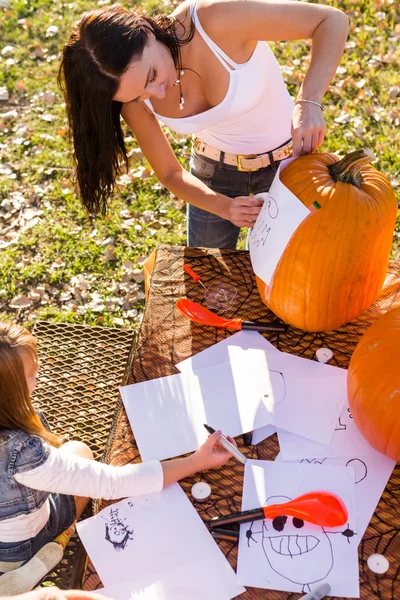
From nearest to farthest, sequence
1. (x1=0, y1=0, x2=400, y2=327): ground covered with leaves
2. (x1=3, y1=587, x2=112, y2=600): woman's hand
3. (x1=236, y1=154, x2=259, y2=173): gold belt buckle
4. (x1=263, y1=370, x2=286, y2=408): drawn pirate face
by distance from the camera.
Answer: (x1=3, y1=587, x2=112, y2=600): woman's hand < (x1=263, y1=370, x2=286, y2=408): drawn pirate face < (x1=236, y1=154, x2=259, y2=173): gold belt buckle < (x1=0, y1=0, x2=400, y2=327): ground covered with leaves

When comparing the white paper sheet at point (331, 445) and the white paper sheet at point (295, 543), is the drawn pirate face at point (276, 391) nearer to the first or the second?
the white paper sheet at point (331, 445)

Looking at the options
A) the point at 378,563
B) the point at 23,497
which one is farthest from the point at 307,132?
the point at 23,497

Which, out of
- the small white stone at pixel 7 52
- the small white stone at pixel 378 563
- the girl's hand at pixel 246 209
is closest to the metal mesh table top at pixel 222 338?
the small white stone at pixel 378 563

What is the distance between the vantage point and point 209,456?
4.55ft

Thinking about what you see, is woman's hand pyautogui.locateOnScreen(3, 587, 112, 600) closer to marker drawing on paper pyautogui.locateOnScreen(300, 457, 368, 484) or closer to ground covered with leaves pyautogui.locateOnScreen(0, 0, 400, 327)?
marker drawing on paper pyautogui.locateOnScreen(300, 457, 368, 484)

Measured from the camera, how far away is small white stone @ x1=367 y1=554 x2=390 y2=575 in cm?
123

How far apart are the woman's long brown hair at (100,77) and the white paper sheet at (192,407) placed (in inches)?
29.3

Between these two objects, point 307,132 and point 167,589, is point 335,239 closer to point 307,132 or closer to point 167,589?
point 307,132

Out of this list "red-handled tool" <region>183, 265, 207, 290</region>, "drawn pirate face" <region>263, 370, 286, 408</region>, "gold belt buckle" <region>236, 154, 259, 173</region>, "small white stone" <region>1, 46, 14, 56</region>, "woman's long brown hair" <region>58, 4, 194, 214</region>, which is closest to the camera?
"drawn pirate face" <region>263, 370, 286, 408</region>

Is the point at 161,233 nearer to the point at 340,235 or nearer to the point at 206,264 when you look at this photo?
the point at 206,264

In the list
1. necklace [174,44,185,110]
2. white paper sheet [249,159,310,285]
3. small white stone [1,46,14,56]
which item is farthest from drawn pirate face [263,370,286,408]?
small white stone [1,46,14,56]

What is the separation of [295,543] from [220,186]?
132 cm

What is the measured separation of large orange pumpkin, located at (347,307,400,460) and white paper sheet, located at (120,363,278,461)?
0.74ft

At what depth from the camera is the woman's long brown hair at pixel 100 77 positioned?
64.2 inches
